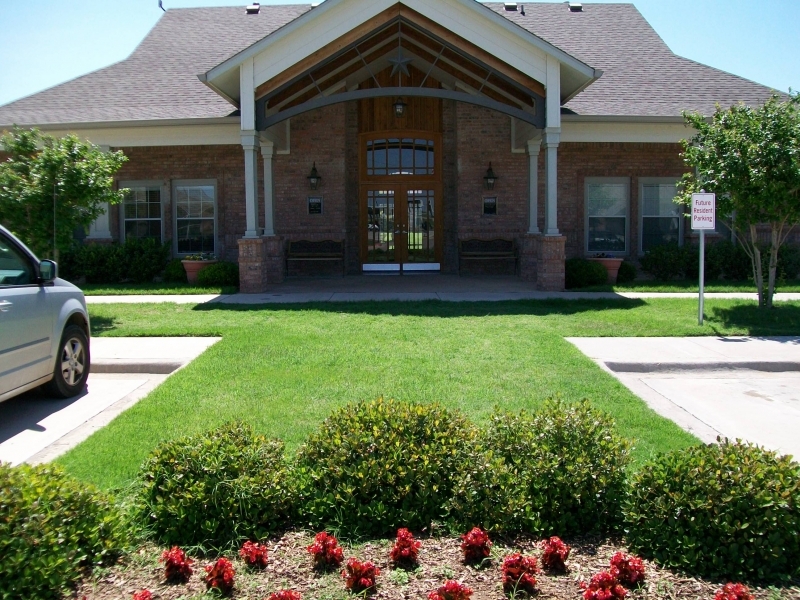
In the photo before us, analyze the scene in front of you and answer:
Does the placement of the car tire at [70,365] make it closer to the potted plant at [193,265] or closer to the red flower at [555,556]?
the red flower at [555,556]

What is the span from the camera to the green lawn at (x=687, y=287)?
51.1ft

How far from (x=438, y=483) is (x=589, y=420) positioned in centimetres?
105

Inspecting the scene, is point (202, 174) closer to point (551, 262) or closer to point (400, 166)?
point (400, 166)

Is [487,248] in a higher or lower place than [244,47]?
lower

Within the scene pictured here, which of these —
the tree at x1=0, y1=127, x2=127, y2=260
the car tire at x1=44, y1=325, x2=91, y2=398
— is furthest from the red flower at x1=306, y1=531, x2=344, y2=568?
the tree at x1=0, y1=127, x2=127, y2=260

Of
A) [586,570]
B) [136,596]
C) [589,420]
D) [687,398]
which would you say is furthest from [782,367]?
[136,596]

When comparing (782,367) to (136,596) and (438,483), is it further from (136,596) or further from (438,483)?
(136,596)

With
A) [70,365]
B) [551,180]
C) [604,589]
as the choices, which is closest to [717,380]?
[604,589]

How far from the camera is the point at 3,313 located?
625 centimetres

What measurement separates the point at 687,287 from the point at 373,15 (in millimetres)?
8484

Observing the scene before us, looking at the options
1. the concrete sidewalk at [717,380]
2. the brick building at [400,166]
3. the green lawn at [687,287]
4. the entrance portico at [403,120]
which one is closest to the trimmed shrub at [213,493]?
the concrete sidewalk at [717,380]

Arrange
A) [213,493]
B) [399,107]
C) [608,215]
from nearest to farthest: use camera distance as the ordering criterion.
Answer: [213,493], [399,107], [608,215]

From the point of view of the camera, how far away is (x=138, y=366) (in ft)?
29.1

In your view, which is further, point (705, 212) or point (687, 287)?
point (687, 287)
